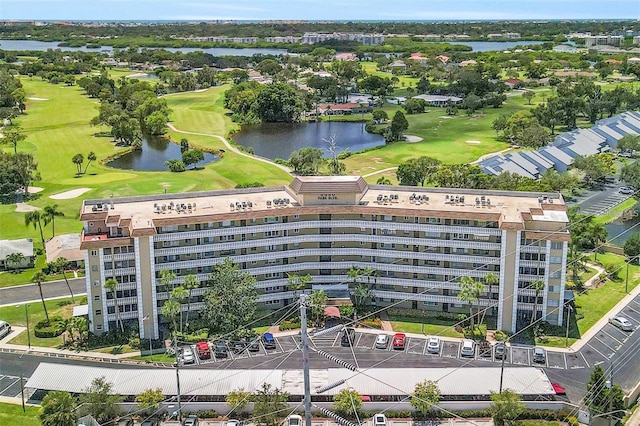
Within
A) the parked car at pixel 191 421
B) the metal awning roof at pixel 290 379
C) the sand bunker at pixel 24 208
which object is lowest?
the parked car at pixel 191 421

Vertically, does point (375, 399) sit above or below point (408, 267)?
below

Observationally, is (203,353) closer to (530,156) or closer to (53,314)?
(53,314)

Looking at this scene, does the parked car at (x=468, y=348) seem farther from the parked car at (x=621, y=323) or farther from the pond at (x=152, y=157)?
the pond at (x=152, y=157)

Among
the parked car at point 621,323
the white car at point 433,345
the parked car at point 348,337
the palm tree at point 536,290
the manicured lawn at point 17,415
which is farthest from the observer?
the parked car at point 621,323

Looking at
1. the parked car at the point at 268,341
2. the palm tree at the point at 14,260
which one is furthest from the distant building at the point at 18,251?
the parked car at the point at 268,341

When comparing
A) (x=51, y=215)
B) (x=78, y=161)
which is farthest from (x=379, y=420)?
(x=78, y=161)

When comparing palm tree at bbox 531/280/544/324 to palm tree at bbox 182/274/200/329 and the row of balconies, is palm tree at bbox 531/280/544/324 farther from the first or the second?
palm tree at bbox 182/274/200/329

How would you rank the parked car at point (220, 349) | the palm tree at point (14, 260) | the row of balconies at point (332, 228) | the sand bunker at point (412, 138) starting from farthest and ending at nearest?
the sand bunker at point (412, 138) → the palm tree at point (14, 260) → the row of balconies at point (332, 228) → the parked car at point (220, 349)

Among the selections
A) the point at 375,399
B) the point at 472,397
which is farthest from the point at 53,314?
the point at 472,397
